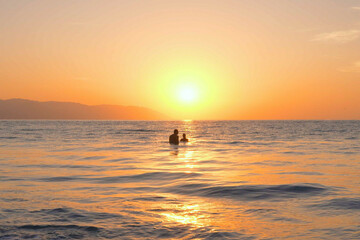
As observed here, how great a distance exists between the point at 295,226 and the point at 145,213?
3886 mm

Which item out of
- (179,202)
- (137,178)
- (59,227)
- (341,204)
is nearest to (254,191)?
(341,204)

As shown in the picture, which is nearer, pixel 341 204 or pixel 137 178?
pixel 341 204

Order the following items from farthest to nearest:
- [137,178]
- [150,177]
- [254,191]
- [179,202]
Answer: [150,177]
[137,178]
[254,191]
[179,202]

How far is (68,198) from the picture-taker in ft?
37.6

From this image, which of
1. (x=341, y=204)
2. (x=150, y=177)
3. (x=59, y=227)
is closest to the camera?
(x=59, y=227)

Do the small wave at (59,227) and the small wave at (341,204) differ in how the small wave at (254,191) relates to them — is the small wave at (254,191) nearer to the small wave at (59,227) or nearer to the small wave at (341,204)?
the small wave at (341,204)

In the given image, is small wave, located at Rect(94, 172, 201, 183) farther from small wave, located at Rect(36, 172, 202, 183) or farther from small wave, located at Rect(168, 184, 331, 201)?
small wave, located at Rect(168, 184, 331, 201)

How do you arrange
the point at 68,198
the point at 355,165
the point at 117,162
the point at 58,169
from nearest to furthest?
1. the point at 68,198
2. the point at 58,169
3. the point at 355,165
4. the point at 117,162

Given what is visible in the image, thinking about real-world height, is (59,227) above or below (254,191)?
above

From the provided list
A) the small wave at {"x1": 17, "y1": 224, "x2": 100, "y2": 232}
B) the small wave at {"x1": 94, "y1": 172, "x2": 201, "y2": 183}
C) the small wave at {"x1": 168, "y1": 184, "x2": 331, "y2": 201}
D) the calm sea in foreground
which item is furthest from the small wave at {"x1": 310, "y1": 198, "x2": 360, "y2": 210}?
the small wave at {"x1": 94, "y1": 172, "x2": 201, "y2": 183}

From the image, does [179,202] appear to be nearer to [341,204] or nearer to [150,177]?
[341,204]

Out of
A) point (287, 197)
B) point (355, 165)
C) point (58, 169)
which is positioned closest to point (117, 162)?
point (58, 169)

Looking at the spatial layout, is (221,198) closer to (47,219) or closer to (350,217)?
(350,217)

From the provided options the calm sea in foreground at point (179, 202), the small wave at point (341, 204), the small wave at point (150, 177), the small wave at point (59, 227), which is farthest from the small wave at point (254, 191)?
the small wave at point (59, 227)
